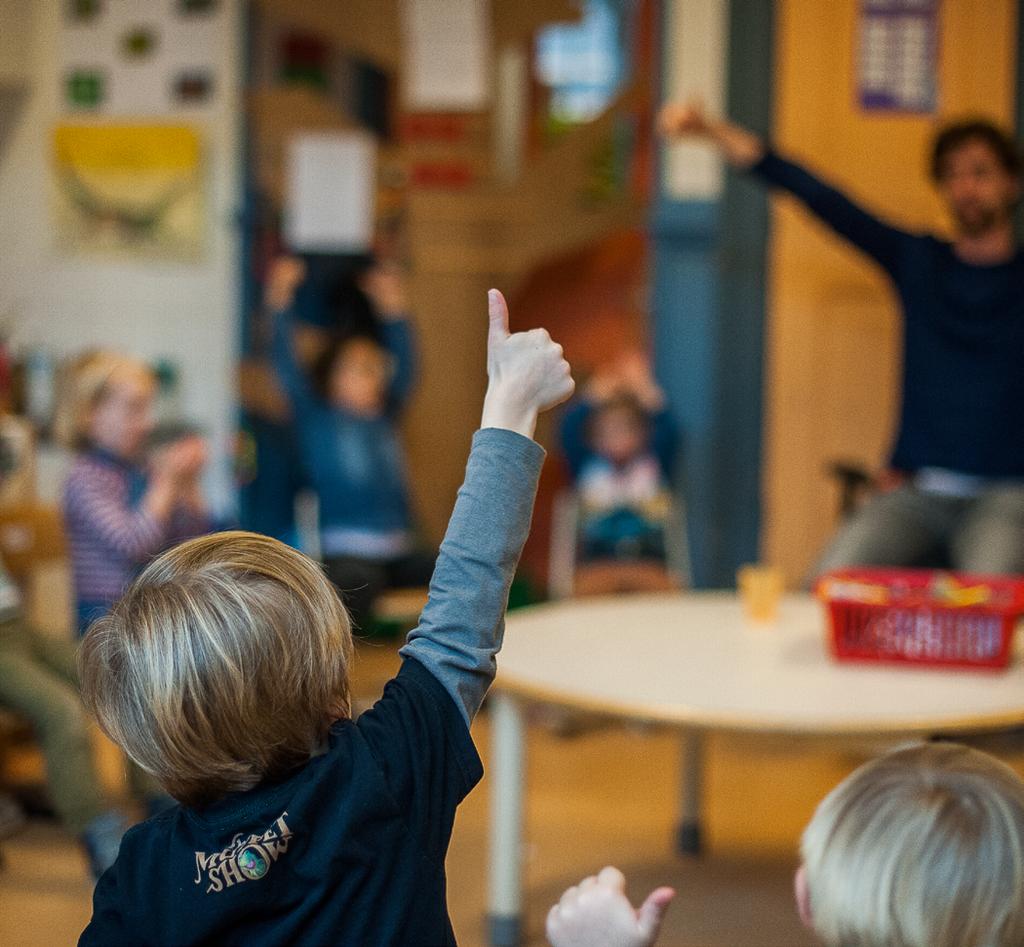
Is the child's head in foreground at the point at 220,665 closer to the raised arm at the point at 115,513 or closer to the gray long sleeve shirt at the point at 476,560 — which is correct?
the gray long sleeve shirt at the point at 476,560

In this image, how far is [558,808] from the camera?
3.31m

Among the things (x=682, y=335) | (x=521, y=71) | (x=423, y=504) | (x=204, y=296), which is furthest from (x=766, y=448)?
(x=521, y=71)

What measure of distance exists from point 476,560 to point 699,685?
3.85 feet

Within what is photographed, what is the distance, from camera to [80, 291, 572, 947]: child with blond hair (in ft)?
3.47

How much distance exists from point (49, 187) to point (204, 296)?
27.0 inches

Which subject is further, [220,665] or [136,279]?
[136,279]

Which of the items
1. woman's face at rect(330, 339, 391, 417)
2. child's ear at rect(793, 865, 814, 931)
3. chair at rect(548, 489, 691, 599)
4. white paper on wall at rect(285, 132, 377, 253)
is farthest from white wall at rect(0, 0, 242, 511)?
child's ear at rect(793, 865, 814, 931)

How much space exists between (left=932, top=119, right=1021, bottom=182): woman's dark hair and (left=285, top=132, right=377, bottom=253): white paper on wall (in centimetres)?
237

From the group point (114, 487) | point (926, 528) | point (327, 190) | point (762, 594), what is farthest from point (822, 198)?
point (327, 190)

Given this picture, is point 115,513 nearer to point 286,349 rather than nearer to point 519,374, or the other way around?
point 286,349

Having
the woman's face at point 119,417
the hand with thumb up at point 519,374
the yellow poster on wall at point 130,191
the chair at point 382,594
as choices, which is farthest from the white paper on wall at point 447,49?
the hand with thumb up at point 519,374

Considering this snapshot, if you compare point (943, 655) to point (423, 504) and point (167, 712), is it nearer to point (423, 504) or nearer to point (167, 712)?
point (167, 712)

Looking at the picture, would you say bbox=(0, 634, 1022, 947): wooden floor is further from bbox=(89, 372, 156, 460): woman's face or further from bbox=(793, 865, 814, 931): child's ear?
bbox=(793, 865, 814, 931): child's ear

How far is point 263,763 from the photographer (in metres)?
1.09
